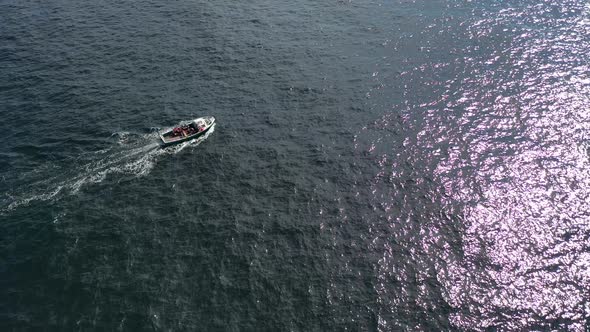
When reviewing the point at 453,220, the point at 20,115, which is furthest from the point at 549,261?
the point at 20,115

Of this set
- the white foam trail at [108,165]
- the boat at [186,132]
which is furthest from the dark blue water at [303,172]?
the boat at [186,132]

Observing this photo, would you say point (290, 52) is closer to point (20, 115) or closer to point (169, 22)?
point (169, 22)

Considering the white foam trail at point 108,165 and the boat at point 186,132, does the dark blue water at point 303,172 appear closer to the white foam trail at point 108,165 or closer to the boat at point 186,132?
the white foam trail at point 108,165

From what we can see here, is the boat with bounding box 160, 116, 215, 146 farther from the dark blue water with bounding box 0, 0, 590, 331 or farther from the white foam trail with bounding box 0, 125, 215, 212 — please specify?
the dark blue water with bounding box 0, 0, 590, 331

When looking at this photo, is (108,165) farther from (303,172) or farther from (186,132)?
(303,172)

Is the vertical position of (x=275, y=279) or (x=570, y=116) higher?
(x=570, y=116)

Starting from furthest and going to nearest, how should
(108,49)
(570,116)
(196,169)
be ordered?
1. (108,49)
2. (570,116)
3. (196,169)
